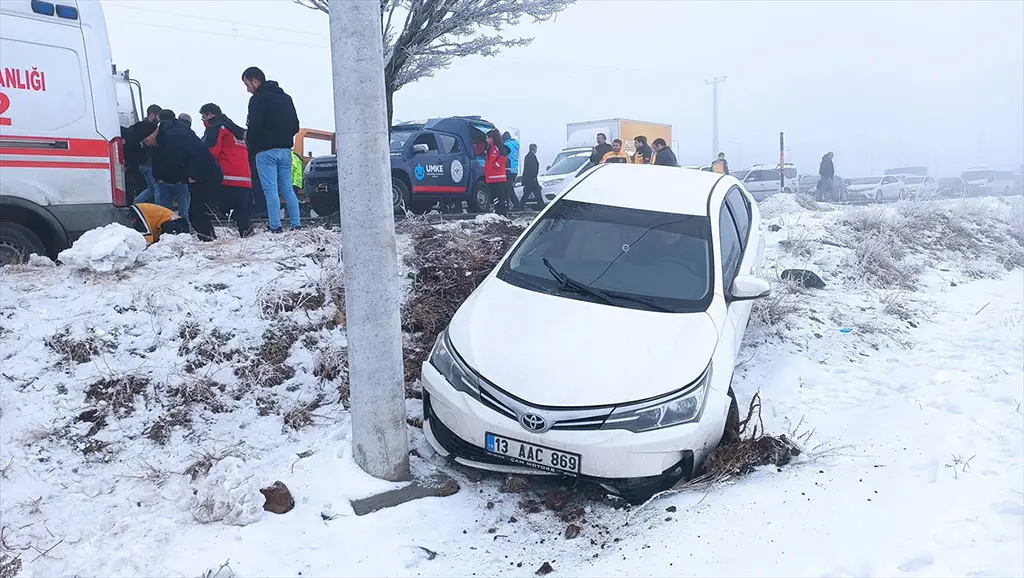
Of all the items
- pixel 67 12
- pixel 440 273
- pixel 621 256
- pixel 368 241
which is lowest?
pixel 440 273

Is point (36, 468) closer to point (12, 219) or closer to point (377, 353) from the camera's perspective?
point (377, 353)

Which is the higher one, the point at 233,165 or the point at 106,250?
the point at 233,165

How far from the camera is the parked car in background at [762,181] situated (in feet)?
88.5

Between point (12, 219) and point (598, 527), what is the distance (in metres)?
5.61

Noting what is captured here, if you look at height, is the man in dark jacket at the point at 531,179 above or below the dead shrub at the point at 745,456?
above

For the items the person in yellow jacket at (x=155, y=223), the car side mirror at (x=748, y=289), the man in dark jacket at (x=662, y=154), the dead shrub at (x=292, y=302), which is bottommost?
the dead shrub at (x=292, y=302)

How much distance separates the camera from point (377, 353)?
3916 millimetres

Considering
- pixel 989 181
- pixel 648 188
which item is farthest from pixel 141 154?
pixel 989 181

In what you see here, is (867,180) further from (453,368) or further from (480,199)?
(453,368)

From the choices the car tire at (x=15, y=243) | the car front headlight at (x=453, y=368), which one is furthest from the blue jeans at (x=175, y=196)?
the car front headlight at (x=453, y=368)

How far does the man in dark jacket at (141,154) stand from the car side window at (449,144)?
480 centimetres

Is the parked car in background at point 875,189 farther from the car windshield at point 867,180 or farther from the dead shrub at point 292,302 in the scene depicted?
the dead shrub at point 292,302

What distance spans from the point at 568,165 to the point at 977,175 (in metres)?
30.3

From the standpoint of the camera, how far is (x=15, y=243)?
602cm
